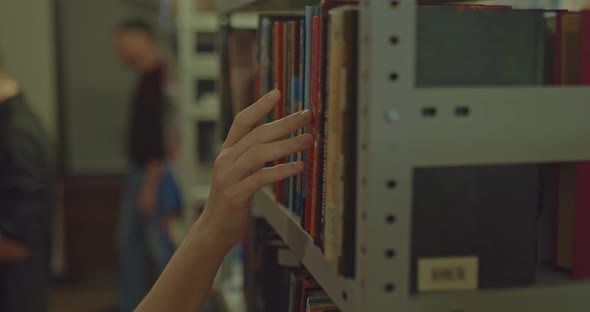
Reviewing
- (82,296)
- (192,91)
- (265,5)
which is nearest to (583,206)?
(265,5)

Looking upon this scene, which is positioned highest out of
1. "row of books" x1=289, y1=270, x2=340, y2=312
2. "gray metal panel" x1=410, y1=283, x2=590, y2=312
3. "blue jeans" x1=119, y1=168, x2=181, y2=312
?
"gray metal panel" x1=410, y1=283, x2=590, y2=312

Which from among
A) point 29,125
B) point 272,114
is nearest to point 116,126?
point 29,125

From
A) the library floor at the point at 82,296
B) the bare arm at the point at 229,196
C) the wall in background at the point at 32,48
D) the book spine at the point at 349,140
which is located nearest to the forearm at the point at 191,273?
the bare arm at the point at 229,196

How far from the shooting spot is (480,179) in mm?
793

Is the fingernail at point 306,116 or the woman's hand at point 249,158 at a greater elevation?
the fingernail at point 306,116

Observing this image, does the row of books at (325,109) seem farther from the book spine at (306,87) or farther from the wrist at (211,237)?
the wrist at (211,237)

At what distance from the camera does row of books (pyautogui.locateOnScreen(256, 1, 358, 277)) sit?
2.54 feet

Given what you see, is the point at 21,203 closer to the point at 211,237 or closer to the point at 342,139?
the point at 211,237

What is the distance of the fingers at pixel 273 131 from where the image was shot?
0.93 meters

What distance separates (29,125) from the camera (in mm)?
2578

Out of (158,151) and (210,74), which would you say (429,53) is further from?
(158,151)

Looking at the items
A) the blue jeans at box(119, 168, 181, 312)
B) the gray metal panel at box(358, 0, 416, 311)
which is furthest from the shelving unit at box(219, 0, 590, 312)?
the blue jeans at box(119, 168, 181, 312)

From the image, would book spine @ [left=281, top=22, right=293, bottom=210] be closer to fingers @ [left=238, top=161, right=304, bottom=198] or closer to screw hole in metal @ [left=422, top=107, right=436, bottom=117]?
fingers @ [left=238, top=161, right=304, bottom=198]

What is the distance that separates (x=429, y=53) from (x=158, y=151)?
353 centimetres
